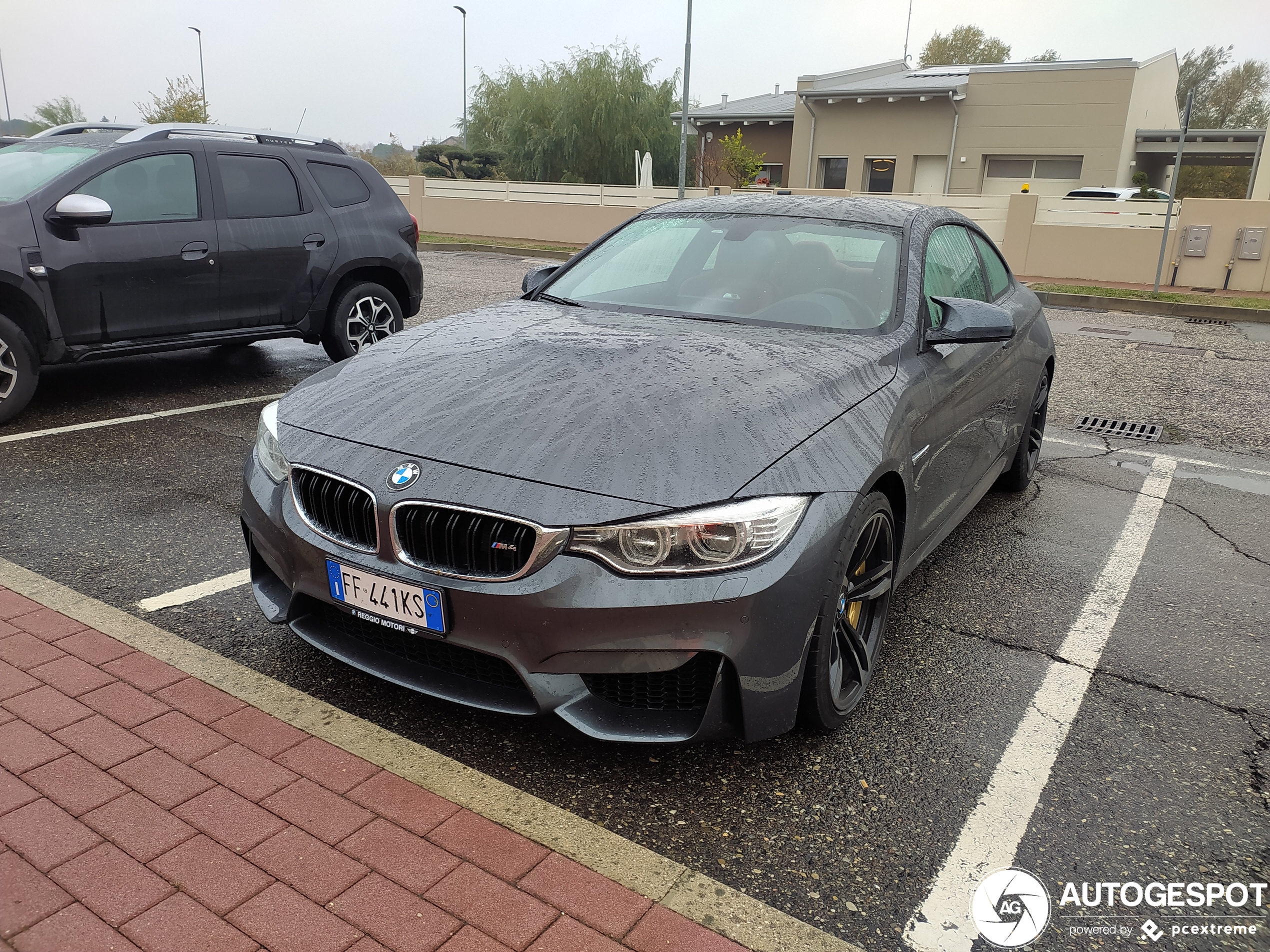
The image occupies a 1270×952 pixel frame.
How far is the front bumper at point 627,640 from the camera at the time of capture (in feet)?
7.74

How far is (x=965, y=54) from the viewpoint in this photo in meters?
66.2

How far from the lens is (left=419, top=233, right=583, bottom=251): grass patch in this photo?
22.4 meters

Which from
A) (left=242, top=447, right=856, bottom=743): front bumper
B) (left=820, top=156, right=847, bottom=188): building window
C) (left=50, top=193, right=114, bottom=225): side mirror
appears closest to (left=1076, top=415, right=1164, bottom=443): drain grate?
(left=242, top=447, right=856, bottom=743): front bumper

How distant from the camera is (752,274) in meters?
3.89

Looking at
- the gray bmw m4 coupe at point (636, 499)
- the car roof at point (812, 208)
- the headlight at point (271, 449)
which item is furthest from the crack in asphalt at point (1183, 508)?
the headlight at point (271, 449)

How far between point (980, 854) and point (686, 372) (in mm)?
1599

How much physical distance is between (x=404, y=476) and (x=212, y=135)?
5.38 metres

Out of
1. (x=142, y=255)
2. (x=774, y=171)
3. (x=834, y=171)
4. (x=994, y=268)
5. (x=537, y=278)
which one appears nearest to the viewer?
(x=537, y=278)

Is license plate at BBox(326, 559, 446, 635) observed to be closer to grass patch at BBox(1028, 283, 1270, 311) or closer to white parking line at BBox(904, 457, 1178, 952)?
white parking line at BBox(904, 457, 1178, 952)

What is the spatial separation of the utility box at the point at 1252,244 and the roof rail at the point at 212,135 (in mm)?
16187

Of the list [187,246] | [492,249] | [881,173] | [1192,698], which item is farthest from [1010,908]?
[881,173]

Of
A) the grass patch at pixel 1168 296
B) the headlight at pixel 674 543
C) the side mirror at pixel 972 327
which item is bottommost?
the grass patch at pixel 1168 296

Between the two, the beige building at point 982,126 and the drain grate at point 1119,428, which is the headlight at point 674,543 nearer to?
the drain grate at point 1119,428

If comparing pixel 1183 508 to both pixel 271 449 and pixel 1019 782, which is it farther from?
pixel 271 449
